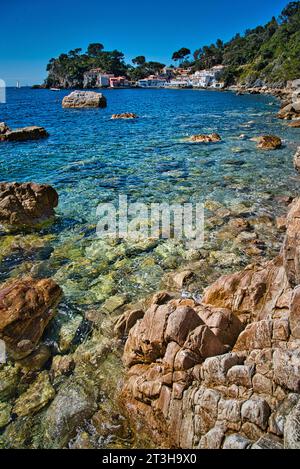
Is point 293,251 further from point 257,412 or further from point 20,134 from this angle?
point 20,134

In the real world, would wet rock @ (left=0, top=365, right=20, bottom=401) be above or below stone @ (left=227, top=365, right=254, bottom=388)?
below

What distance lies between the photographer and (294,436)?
400 cm

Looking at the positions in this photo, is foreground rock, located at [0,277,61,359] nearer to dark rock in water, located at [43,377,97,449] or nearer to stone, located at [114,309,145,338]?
dark rock in water, located at [43,377,97,449]

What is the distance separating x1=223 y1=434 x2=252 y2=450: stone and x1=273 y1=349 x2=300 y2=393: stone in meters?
0.95

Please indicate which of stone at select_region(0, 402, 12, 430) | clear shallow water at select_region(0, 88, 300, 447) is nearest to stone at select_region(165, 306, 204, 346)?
clear shallow water at select_region(0, 88, 300, 447)

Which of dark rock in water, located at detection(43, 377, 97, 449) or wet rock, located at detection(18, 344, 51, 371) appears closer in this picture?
dark rock in water, located at detection(43, 377, 97, 449)

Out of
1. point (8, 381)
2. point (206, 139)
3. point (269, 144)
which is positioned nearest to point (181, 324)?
point (8, 381)

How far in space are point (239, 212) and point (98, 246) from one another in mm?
6851

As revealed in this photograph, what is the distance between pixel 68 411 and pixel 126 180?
16027 millimetres

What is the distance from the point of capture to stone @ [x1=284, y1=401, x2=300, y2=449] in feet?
13.0

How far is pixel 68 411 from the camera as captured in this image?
604 cm

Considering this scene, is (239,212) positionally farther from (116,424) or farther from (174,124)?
(174,124)

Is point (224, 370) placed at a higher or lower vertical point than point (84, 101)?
lower

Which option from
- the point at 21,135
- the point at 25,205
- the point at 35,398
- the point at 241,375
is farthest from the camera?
the point at 21,135
